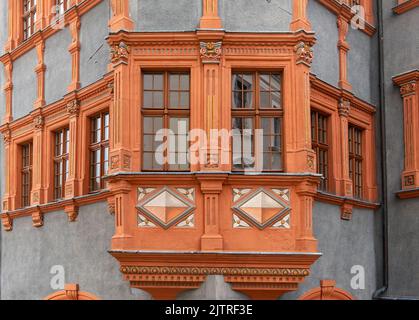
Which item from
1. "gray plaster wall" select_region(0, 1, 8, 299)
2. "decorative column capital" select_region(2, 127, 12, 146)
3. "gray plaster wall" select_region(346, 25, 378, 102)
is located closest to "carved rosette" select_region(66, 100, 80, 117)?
"decorative column capital" select_region(2, 127, 12, 146)

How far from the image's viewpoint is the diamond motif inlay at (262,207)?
13.0 m

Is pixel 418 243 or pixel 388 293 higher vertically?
pixel 418 243

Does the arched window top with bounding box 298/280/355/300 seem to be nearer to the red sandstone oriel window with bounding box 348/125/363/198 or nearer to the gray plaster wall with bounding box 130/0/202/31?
the red sandstone oriel window with bounding box 348/125/363/198

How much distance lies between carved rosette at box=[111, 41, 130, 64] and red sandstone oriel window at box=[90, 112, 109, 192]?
1973mm

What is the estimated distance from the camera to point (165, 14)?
13531 millimetres

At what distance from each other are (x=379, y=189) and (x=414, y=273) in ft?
6.56

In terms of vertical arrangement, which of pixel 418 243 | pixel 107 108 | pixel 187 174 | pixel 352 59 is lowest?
pixel 418 243

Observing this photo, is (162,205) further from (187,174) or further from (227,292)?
(227,292)

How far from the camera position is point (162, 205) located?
42.7 feet

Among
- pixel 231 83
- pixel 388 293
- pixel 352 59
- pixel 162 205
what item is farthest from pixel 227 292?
pixel 352 59

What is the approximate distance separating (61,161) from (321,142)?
573cm

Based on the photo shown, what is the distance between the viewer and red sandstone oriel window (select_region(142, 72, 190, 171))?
13.3 meters

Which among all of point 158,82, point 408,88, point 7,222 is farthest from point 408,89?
point 7,222

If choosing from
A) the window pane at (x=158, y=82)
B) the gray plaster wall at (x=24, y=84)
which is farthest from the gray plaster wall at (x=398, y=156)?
the gray plaster wall at (x=24, y=84)
